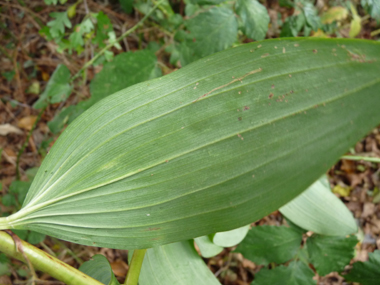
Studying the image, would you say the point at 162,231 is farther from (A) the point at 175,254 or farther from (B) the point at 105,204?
(A) the point at 175,254

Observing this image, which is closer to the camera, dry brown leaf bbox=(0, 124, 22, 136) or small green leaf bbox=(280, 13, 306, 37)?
small green leaf bbox=(280, 13, 306, 37)

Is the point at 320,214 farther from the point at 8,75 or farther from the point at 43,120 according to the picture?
the point at 8,75

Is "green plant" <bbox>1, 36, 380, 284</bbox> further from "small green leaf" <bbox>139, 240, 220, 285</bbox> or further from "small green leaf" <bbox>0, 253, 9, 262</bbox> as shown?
"small green leaf" <bbox>0, 253, 9, 262</bbox>

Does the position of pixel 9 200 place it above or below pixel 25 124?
below

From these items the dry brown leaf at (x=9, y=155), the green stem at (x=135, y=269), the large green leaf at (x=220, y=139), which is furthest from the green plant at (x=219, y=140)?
the dry brown leaf at (x=9, y=155)

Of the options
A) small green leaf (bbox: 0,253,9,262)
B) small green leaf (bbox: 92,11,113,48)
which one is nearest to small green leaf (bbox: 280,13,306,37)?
small green leaf (bbox: 92,11,113,48)

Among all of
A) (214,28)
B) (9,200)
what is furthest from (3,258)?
(214,28)
